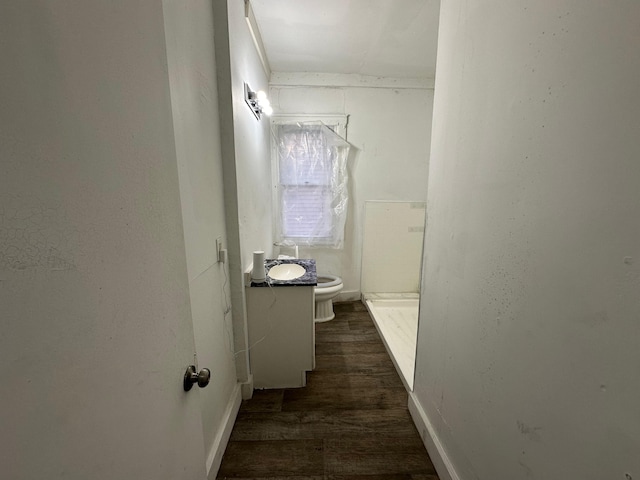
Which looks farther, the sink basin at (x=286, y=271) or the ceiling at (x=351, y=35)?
the sink basin at (x=286, y=271)

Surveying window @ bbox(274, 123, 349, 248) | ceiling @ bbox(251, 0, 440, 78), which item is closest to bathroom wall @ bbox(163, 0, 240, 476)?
ceiling @ bbox(251, 0, 440, 78)

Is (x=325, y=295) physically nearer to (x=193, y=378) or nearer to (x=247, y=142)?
(x=247, y=142)

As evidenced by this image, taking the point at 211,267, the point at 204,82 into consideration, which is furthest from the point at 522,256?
the point at 204,82

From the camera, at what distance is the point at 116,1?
437mm

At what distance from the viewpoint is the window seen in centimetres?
272

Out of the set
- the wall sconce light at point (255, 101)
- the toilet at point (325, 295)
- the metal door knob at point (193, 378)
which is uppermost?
the wall sconce light at point (255, 101)

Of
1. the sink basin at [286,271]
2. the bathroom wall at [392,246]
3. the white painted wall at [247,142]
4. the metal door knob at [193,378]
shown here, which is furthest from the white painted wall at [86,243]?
the bathroom wall at [392,246]

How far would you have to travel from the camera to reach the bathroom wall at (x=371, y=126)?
8.68 ft

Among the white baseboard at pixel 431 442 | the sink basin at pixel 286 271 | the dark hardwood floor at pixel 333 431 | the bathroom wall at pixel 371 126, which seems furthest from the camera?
the bathroom wall at pixel 371 126

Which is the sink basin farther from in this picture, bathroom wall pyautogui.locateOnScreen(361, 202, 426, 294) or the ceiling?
the ceiling

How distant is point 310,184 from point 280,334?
5.46 feet

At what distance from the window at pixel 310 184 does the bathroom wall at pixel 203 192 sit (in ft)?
4.92

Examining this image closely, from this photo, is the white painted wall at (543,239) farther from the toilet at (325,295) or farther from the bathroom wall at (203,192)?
the toilet at (325,295)

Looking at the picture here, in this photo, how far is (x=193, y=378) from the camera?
2.18 ft
